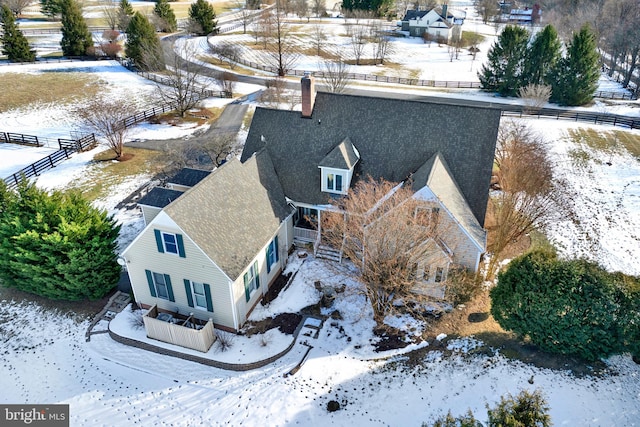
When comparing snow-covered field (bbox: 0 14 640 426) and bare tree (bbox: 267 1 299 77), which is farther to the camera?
bare tree (bbox: 267 1 299 77)

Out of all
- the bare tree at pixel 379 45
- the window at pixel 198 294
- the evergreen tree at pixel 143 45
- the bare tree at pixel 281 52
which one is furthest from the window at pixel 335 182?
the bare tree at pixel 379 45

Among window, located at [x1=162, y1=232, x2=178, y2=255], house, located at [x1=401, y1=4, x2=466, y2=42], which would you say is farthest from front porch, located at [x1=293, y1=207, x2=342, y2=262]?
house, located at [x1=401, y1=4, x2=466, y2=42]

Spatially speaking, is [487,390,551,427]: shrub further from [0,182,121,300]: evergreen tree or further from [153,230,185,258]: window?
[0,182,121,300]: evergreen tree

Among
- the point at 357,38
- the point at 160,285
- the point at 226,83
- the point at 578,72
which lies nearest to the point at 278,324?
→ the point at 160,285

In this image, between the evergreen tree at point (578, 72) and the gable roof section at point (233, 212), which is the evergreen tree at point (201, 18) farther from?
the gable roof section at point (233, 212)

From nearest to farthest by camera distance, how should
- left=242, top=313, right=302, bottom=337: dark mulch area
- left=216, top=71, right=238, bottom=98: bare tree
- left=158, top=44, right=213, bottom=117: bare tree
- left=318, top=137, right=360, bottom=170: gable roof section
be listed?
left=242, top=313, right=302, bottom=337: dark mulch area, left=318, top=137, right=360, bottom=170: gable roof section, left=158, top=44, right=213, bottom=117: bare tree, left=216, top=71, right=238, bottom=98: bare tree

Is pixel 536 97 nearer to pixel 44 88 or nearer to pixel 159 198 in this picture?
pixel 159 198
